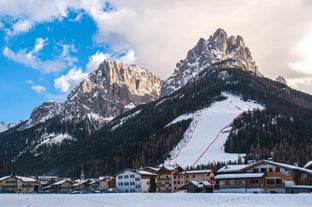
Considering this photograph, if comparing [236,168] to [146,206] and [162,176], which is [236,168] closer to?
[162,176]

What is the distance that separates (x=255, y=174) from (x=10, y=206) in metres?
65.5

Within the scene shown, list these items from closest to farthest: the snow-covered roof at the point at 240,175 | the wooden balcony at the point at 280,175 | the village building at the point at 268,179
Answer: the village building at the point at 268,179
the wooden balcony at the point at 280,175
the snow-covered roof at the point at 240,175

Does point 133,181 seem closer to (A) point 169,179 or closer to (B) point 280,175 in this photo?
(A) point 169,179

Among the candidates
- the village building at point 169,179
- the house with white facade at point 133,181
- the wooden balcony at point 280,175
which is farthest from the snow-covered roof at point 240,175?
the house with white facade at point 133,181

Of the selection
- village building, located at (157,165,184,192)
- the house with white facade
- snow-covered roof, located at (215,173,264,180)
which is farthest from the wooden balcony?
the house with white facade

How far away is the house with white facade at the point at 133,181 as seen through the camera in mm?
156125

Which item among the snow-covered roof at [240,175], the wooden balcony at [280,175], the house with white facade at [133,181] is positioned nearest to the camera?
the wooden balcony at [280,175]

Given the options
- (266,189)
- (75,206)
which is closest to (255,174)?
(266,189)

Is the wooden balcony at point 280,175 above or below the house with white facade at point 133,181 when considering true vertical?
above

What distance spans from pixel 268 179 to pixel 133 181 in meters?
63.4

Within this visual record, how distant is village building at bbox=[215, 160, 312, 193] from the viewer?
10400cm

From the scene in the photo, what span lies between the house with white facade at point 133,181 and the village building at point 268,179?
4828cm

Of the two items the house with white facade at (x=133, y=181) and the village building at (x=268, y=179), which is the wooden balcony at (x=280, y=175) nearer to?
the village building at (x=268, y=179)

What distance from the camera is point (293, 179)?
4141 inches
